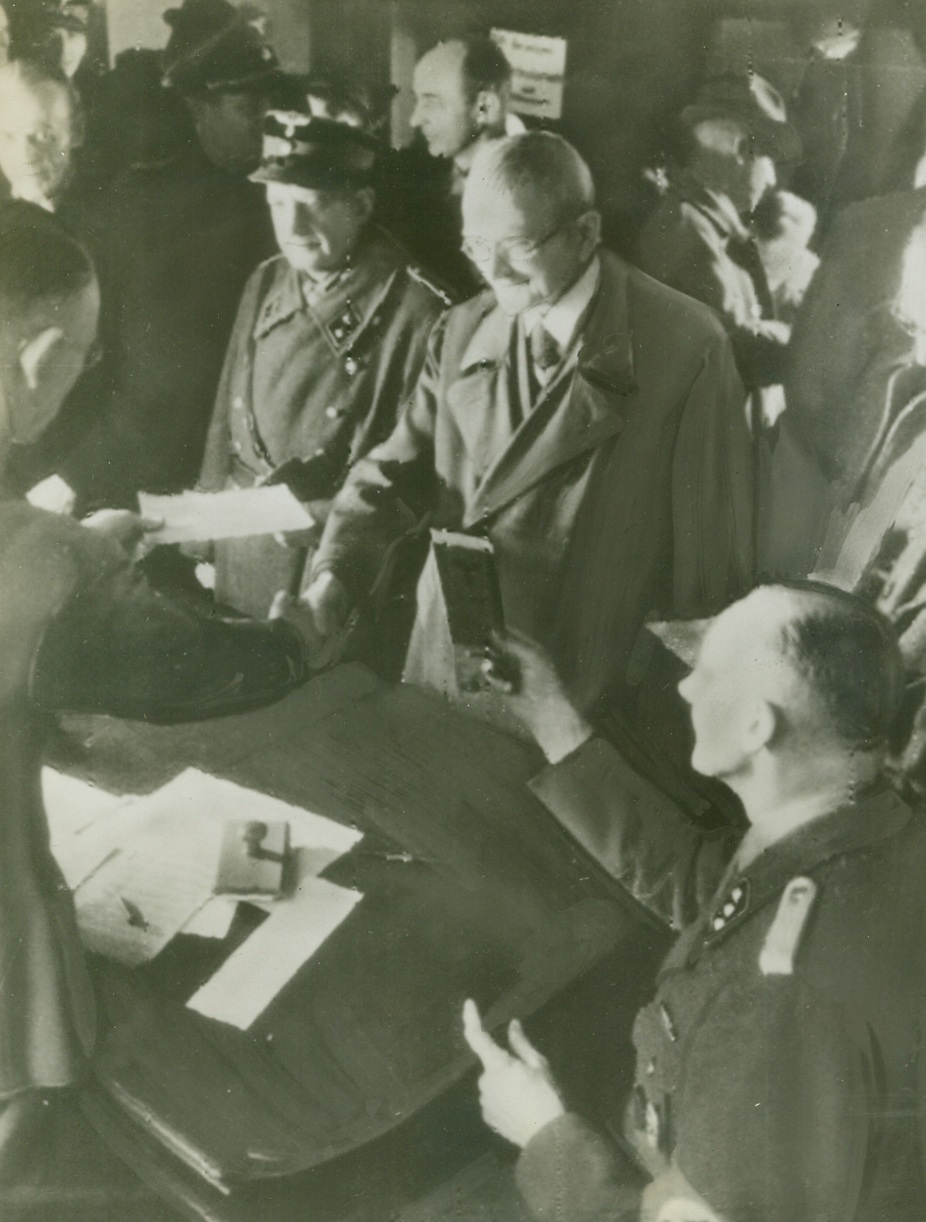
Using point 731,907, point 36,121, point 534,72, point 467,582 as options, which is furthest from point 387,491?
point 731,907

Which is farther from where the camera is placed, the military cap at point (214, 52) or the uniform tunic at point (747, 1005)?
the uniform tunic at point (747, 1005)

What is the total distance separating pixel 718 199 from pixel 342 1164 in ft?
6.59

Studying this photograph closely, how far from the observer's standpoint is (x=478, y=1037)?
239 centimetres

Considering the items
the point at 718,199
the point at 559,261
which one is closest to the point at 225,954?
the point at 559,261

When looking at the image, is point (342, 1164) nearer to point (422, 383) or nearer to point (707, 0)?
point (422, 383)

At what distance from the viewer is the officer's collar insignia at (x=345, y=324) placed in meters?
2.35

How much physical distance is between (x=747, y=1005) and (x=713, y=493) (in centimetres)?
100

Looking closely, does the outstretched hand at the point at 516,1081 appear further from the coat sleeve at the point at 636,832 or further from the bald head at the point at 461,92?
the bald head at the point at 461,92

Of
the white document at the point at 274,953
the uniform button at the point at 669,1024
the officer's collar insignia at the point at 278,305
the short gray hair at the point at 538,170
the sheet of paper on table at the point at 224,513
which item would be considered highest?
the short gray hair at the point at 538,170

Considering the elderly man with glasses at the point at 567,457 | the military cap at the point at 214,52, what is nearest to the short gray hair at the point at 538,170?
the elderly man with glasses at the point at 567,457

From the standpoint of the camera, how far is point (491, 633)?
2.39 metres

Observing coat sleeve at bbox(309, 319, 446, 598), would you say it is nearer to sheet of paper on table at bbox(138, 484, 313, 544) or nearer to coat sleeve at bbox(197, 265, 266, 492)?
sheet of paper on table at bbox(138, 484, 313, 544)

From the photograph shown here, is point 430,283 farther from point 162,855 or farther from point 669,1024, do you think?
point 669,1024

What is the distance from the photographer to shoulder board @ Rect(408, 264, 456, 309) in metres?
2.35
